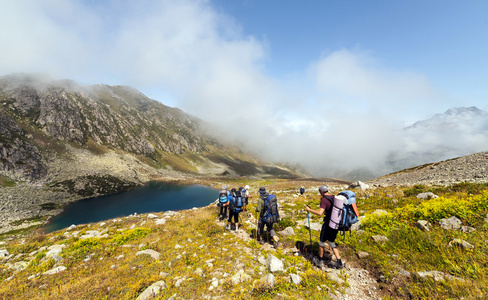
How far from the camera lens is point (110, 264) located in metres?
9.49

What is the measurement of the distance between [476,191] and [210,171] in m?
189

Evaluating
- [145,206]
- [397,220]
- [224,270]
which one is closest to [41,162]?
[145,206]

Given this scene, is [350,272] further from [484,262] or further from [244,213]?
[244,213]

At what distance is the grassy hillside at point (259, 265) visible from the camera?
5.65 m

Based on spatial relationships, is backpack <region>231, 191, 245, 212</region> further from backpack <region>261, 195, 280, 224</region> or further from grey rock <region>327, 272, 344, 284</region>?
grey rock <region>327, 272, 344, 284</region>

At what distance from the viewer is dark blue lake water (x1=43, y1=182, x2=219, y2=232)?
5986cm

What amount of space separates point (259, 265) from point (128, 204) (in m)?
87.4

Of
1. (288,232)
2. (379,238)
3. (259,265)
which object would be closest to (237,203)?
(288,232)

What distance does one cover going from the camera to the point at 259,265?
7.86 m

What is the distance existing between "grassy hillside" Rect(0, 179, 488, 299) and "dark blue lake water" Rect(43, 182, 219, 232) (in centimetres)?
6200

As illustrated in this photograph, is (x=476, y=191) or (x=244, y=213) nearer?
(x=476, y=191)

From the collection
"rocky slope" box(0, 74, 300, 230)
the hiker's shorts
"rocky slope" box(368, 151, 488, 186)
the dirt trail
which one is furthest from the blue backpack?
"rocky slope" box(0, 74, 300, 230)

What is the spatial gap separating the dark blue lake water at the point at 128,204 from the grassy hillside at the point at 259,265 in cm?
6200

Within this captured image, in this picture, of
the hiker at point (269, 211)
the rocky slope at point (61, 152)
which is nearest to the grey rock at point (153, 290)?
the hiker at point (269, 211)
